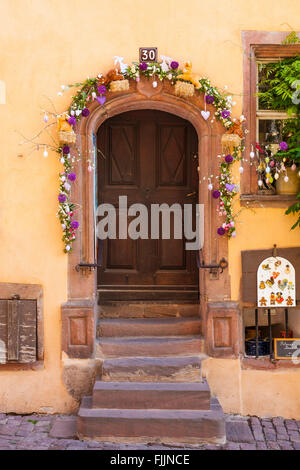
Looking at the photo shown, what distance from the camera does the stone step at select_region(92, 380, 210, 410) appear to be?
3.96m

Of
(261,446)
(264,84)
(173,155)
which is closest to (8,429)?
(261,446)

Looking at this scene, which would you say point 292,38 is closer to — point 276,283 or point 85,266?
point 276,283

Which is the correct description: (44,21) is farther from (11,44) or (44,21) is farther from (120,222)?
(120,222)

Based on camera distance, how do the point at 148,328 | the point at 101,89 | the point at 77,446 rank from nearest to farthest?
the point at 77,446 → the point at 101,89 → the point at 148,328

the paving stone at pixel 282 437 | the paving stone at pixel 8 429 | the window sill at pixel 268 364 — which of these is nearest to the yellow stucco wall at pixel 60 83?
the window sill at pixel 268 364

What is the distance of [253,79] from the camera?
449 cm

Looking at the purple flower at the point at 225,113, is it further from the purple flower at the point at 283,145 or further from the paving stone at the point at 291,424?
the paving stone at the point at 291,424

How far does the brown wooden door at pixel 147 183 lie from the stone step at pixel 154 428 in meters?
1.51

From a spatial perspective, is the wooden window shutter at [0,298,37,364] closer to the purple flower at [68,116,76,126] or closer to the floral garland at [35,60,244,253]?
the floral garland at [35,60,244,253]

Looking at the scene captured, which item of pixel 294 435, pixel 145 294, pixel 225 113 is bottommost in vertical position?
pixel 294 435

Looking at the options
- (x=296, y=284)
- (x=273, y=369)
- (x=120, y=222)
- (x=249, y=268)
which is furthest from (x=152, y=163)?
(x=273, y=369)

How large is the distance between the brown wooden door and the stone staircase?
15.1 inches

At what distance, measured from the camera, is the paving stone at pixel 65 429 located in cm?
394

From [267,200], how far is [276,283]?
887mm
